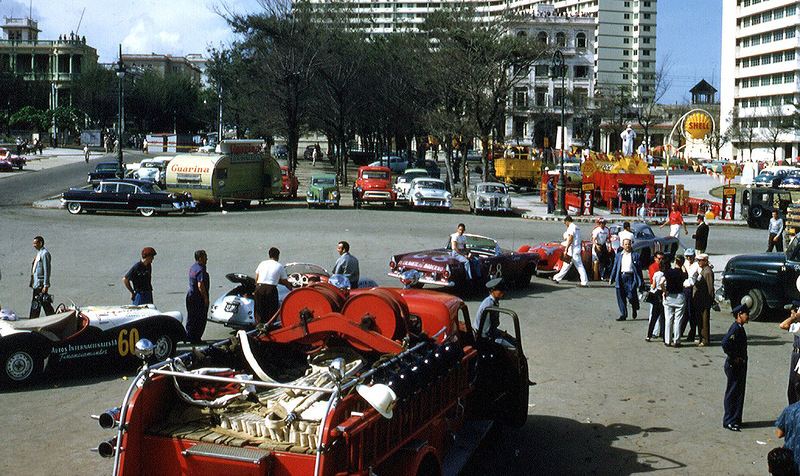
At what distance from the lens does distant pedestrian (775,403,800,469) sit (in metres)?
6.47

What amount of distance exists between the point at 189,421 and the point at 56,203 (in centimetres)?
3251

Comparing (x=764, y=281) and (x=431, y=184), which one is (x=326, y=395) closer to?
(x=764, y=281)

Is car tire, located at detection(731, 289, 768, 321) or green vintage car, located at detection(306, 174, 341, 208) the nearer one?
car tire, located at detection(731, 289, 768, 321)

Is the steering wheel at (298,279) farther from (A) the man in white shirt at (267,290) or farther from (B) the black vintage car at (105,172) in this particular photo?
(B) the black vintage car at (105,172)

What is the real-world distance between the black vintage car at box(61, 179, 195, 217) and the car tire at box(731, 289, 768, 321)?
22625 mm

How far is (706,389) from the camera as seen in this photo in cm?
1127

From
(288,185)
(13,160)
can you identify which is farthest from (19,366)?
(13,160)

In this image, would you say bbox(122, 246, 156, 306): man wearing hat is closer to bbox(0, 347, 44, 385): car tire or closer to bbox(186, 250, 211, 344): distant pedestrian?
bbox(186, 250, 211, 344): distant pedestrian

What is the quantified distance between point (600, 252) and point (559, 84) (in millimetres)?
93067

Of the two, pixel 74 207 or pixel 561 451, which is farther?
pixel 74 207

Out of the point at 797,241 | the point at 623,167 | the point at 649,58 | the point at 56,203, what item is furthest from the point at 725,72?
the point at 797,241

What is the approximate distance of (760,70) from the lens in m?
105

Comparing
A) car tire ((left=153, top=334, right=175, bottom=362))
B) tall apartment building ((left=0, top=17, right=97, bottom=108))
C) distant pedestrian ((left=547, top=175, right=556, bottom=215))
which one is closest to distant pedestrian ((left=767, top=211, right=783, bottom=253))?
distant pedestrian ((left=547, top=175, right=556, bottom=215))

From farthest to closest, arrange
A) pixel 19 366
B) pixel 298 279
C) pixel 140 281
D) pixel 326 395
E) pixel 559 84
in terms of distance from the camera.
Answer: pixel 559 84
pixel 298 279
pixel 140 281
pixel 19 366
pixel 326 395
